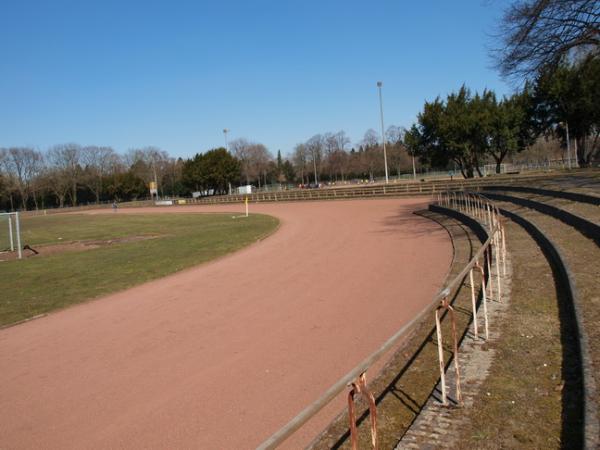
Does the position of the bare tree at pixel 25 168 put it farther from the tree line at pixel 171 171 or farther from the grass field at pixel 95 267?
the grass field at pixel 95 267

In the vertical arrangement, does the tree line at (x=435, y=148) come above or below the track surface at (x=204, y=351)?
above

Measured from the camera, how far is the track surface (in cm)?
545

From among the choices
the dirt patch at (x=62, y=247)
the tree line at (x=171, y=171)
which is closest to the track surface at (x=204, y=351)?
the dirt patch at (x=62, y=247)

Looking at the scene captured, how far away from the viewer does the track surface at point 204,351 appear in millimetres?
5453

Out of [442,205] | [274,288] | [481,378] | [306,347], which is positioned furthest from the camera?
[442,205]

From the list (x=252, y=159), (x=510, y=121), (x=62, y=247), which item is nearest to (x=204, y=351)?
(x=62, y=247)

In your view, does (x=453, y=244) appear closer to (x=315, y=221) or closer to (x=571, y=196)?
(x=571, y=196)

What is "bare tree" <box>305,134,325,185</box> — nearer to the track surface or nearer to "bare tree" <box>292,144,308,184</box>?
"bare tree" <box>292,144,308,184</box>

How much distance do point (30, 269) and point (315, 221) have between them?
1592cm

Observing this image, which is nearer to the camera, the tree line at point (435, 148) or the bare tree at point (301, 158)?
the tree line at point (435, 148)

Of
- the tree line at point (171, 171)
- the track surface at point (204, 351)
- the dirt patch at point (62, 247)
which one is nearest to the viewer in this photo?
the track surface at point (204, 351)

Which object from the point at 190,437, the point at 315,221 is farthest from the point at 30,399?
the point at 315,221

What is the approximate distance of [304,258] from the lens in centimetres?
1595

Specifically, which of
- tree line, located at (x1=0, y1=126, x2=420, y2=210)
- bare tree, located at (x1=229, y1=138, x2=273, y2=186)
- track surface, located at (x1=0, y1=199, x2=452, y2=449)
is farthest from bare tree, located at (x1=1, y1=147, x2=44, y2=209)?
track surface, located at (x1=0, y1=199, x2=452, y2=449)
